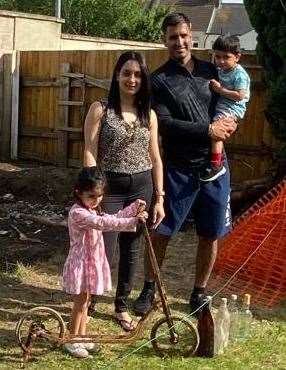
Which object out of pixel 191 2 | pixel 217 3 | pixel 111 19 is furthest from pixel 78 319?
pixel 191 2

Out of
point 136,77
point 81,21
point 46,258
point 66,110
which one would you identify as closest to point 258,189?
point 46,258

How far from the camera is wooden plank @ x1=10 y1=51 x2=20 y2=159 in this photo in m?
13.3

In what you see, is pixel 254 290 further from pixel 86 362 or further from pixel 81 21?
pixel 81 21

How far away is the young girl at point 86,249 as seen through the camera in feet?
13.2

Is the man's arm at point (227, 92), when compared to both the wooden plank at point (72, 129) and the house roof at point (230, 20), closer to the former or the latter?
the wooden plank at point (72, 129)

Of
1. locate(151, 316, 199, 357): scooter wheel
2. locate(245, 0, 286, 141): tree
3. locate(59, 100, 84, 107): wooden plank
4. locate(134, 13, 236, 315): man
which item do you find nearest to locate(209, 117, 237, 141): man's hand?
locate(134, 13, 236, 315): man

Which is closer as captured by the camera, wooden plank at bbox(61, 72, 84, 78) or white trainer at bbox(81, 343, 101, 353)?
white trainer at bbox(81, 343, 101, 353)

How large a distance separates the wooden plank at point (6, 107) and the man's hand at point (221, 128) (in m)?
9.31

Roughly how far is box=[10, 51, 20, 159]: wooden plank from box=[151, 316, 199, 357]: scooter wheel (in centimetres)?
966

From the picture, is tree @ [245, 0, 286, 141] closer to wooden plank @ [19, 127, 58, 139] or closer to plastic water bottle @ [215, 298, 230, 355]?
plastic water bottle @ [215, 298, 230, 355]

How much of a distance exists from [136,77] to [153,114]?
29 centimetres

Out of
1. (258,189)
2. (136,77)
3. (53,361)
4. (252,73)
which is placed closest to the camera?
(53,361)

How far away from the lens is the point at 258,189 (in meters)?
8.13

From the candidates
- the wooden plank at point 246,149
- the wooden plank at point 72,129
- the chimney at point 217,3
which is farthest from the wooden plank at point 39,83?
the chimney at point 217,3
